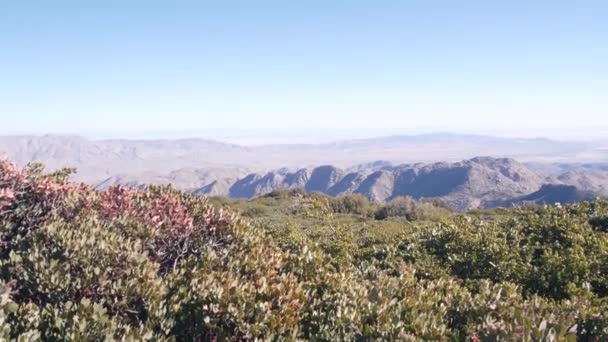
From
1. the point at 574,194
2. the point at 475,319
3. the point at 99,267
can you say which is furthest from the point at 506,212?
the point at 574,194

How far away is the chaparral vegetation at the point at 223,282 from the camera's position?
4.89m

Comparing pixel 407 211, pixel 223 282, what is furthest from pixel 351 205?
pixel 223 282

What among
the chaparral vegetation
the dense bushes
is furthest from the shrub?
the chaparral vegetation

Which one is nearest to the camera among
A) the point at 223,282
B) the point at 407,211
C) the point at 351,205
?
the point at 223,282

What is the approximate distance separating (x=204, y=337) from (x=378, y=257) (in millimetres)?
5946

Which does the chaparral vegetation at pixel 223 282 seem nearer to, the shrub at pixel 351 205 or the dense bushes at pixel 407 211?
the dense bushes at pixel 407 211

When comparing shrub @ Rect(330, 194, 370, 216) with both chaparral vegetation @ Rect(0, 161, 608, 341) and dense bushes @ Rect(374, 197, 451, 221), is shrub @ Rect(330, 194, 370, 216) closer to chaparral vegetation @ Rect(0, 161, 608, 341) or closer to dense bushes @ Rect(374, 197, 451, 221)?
dense bushes @ Rect(374, 197, 451, 221)

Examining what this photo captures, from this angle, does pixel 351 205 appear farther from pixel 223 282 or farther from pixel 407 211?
pixel 223 282

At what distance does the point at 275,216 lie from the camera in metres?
31.0

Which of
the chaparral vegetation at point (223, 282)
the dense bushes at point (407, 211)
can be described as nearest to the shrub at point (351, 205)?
the dense bushes at point (407, 211)

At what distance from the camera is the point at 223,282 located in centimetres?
572

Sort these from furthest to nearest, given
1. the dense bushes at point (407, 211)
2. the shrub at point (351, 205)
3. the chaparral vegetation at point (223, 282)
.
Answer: the shrub at point (351, 205) → the dense bushes at point (407, 211) → the chaparral vegetation at point (223, 282)

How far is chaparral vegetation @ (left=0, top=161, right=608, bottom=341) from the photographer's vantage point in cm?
489

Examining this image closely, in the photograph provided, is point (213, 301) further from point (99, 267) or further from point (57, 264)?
point (57, 264)
